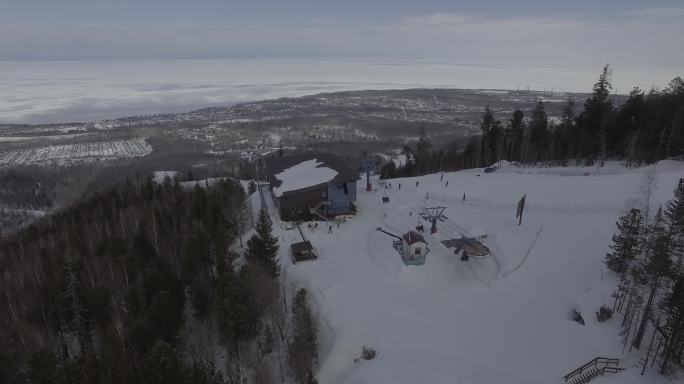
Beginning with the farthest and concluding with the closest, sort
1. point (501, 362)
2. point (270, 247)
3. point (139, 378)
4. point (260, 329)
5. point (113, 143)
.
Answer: point (113, 143), point (270, 247), point (260, 329), point (501, 362), point (139, 378)

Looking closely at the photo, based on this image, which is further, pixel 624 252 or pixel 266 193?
pixel 266 193

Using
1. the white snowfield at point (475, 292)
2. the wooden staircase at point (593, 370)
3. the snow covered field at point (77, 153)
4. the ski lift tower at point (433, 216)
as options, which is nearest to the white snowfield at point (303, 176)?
the white snowfield at point (475, 292)

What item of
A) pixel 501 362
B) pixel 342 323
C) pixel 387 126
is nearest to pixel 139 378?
pixel 342 323

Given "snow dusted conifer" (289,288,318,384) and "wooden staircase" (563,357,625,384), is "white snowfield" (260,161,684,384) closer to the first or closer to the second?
"wooden staircase" (563,357,625,384)

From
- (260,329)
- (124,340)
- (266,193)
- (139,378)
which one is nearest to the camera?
(139,378)

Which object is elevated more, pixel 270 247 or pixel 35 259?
pixel 270 247

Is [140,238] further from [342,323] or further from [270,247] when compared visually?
[342,323]

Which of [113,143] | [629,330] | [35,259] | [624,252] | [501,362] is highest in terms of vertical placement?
[624,252]
